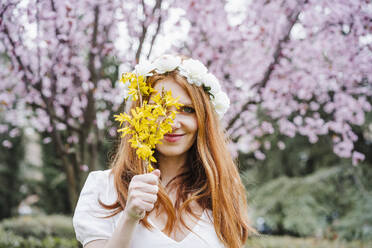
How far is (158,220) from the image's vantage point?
1.40 meters

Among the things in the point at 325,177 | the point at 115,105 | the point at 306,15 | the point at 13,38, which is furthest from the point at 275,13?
the point at 325,177

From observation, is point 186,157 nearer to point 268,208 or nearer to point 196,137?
point 196,137

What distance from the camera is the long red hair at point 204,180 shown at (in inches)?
56.6

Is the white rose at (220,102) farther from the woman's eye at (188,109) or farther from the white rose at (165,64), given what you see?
the white rose at (165,64)

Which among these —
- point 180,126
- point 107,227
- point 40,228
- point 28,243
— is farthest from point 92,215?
point 40,228

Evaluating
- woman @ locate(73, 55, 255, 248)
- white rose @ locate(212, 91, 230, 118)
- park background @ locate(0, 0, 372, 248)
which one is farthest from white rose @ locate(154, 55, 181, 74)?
park background @ locate(0, 0, 372, 248)

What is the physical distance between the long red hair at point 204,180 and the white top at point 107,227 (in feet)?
0.14

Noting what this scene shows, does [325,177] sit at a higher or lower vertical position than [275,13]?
lower

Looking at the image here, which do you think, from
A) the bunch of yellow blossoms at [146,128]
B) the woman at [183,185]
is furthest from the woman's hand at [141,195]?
the woman at [183,185]

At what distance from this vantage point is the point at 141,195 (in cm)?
104

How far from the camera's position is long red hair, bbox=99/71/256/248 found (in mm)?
1438

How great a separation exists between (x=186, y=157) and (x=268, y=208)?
503 centimetres

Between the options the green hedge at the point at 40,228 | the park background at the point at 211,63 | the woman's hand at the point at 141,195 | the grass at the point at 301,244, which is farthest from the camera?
the green hedge at the point at 40,228

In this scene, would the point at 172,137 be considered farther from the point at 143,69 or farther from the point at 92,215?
the point at 92,215
